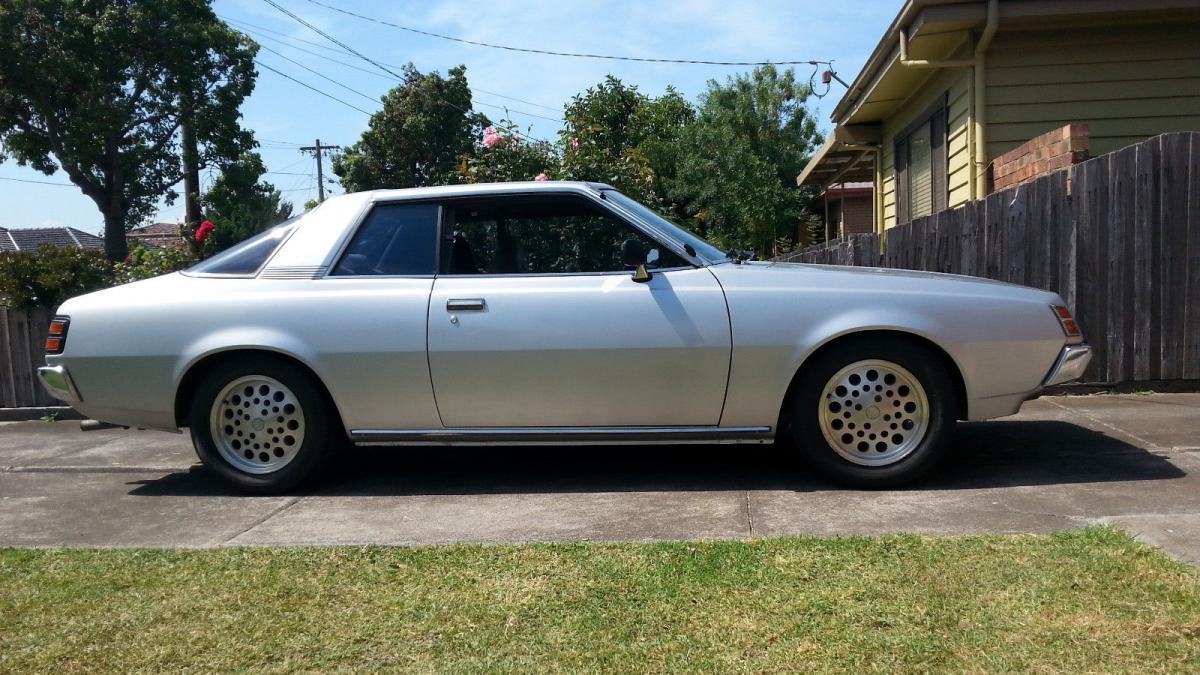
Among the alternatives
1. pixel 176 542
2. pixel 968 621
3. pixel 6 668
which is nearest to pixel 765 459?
pixel 968 621

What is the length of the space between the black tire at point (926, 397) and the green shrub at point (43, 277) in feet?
23.0

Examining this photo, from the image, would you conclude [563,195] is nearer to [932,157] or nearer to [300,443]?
[300,443]

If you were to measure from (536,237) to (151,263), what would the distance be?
21.6 ft

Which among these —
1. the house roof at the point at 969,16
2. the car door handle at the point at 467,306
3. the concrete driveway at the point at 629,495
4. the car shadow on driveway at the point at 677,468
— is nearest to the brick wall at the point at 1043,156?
the house roof at the point at 969,16

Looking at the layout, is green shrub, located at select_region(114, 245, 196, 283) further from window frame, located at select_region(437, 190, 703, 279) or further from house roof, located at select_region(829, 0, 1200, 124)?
house roof, located at select_region(829, 0, 1200, 124)

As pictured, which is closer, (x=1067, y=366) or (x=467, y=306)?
(x=1067, y=366)

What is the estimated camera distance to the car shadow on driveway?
4926 millimetres

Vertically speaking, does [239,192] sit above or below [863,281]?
above

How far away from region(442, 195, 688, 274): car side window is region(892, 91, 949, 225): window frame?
7351mm

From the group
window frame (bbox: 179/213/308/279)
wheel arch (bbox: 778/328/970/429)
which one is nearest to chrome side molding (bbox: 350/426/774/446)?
wheel arch (bbox: 778/328/970/429)

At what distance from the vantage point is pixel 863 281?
4.82 m

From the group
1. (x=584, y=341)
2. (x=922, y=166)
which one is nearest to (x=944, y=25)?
(x=922, y=166)

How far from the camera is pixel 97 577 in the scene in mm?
3758

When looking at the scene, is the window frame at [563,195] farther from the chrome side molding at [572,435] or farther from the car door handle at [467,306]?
the chrome side molding at [572,435]
